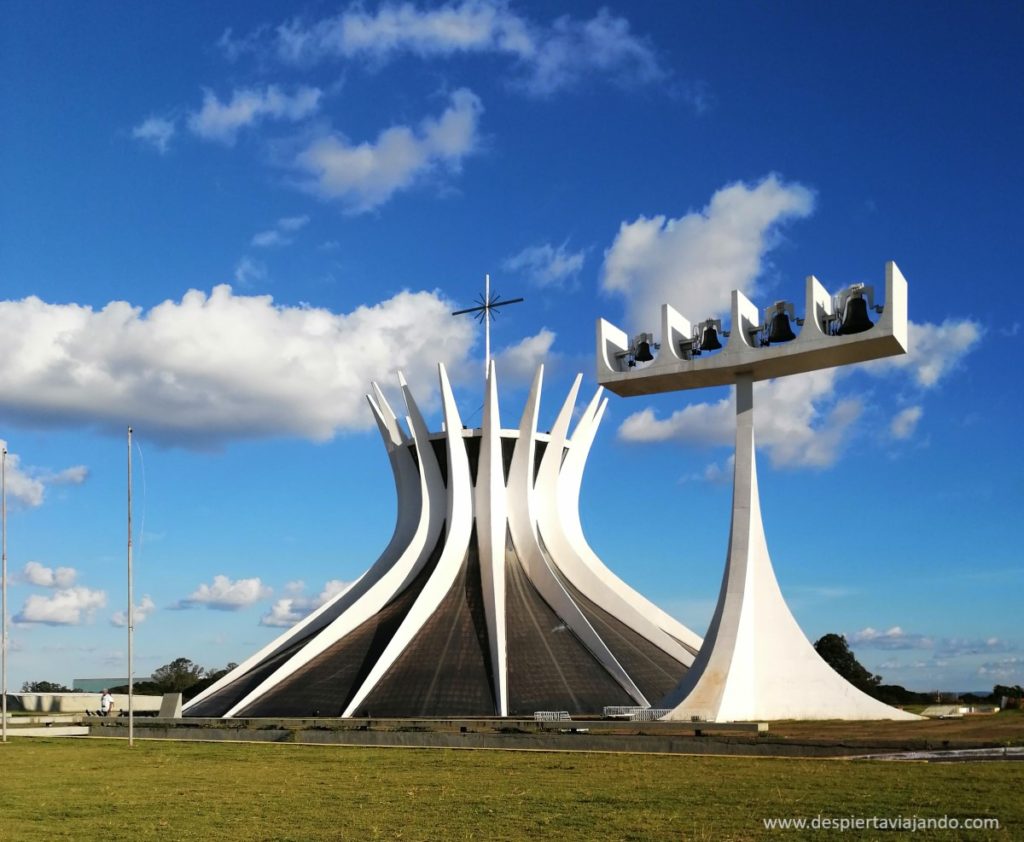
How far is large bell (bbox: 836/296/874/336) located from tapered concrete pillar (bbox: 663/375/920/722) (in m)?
2.84

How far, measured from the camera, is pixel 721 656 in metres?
24.2

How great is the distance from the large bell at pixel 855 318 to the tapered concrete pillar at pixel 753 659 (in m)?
2.84

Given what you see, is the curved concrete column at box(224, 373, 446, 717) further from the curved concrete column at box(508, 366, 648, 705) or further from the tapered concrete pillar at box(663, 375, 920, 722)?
the tapered concrete pillar at box(663, 375, 920, 722)

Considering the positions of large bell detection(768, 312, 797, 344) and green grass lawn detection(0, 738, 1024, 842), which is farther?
large bell detection(768, 312, 797, 344)

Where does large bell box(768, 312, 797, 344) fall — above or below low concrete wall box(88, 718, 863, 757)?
above

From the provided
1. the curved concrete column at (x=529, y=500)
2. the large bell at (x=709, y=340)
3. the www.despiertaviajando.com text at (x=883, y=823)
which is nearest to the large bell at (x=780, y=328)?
the large bell at (x=709, y=340)

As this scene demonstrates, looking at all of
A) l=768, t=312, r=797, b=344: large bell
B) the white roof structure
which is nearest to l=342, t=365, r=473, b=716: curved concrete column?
the white roof structure

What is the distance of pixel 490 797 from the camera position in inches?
525

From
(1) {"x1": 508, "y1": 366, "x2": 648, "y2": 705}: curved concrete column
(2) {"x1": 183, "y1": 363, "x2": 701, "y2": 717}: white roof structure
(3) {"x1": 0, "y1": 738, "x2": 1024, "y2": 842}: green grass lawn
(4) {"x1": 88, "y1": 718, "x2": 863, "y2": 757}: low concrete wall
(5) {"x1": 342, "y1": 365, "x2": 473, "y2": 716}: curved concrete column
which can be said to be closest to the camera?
(3) {"x1": 0, "y1": 738, "x2": 1024, "y2": 842}: green grass lawn

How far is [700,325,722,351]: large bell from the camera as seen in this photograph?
85.8 ft

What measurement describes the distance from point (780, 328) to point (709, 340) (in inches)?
63.2

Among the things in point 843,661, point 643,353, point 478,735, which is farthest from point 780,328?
point 843,661

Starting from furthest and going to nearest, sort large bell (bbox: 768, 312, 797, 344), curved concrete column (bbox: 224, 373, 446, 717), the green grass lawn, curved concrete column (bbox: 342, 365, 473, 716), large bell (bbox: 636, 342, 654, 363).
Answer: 1. curved concrete column (bbox: 224, 373, 446, 717)
2. curved concrete column (bbox: 342, 365, 473, 716)
3. large bell (bbox: 636, 342, 654, 363)
4. large bell (bbox: 768, 312, 797, 344)
5. the green grass lawn

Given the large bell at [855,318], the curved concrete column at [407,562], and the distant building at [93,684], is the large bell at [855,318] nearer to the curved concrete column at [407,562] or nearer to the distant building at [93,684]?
the curved concrete column at [407,562]
